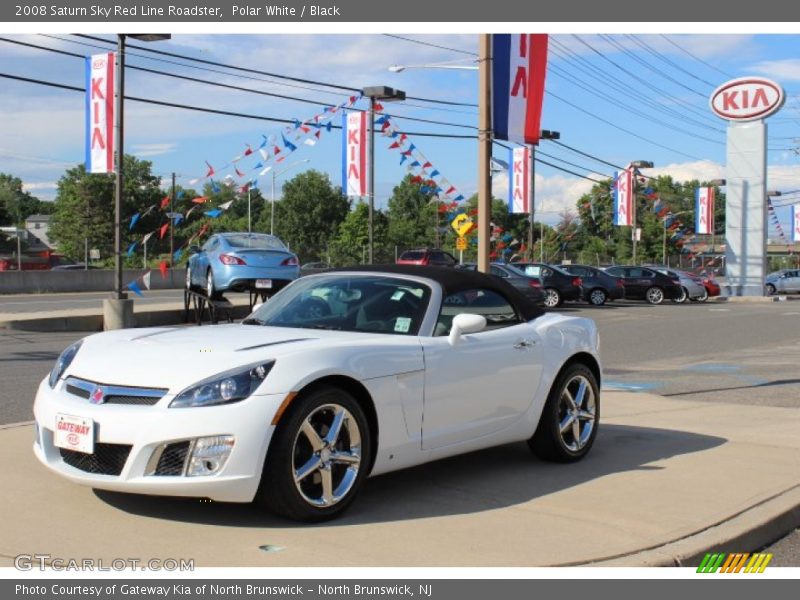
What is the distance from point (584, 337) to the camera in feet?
23.3

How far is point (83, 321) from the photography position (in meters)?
20.1

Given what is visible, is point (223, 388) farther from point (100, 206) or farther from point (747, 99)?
point (100, 206)

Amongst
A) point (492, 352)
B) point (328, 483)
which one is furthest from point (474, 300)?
point (328, 483)


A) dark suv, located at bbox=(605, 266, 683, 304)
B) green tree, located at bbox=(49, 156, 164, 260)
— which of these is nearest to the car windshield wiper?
dark suv, located at bbox=(605, 266, 683, 304)

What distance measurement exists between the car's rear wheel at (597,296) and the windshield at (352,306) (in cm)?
2898

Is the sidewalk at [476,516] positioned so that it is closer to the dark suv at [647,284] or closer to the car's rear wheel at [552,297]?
the car's rear wheel at [552,297]

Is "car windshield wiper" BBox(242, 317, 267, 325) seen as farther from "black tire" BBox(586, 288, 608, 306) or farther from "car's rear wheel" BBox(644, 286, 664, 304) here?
"car's rear wheel" BBox(644, 286, 664, 304)

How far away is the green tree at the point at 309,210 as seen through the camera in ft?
285

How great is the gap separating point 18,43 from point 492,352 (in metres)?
19.5

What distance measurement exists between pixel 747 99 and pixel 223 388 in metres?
43.9

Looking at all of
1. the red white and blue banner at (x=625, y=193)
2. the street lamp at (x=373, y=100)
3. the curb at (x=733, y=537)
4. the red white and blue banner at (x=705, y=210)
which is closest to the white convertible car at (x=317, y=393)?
the curb at (x=733, y=537)

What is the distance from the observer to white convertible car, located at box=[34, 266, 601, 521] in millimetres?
4754

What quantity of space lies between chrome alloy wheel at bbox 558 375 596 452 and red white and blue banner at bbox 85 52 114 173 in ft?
47.0

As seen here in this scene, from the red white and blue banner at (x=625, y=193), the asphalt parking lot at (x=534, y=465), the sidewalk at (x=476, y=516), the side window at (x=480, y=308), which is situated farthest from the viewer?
the red white and blue banner at (x=625, y=193)
